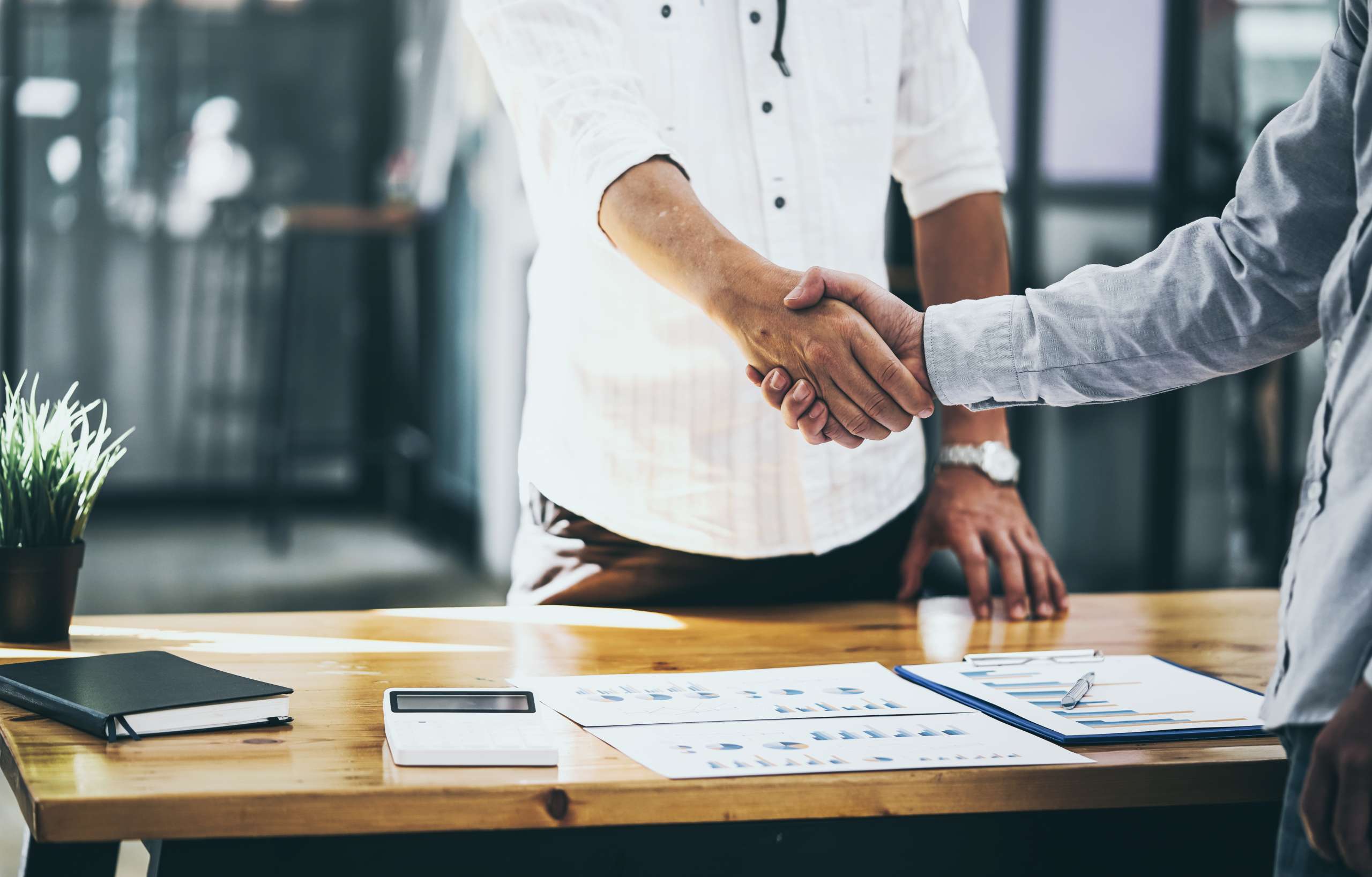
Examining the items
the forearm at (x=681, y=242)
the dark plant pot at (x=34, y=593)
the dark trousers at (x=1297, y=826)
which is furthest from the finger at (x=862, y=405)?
the dark plant pot at (x=34, y=593)

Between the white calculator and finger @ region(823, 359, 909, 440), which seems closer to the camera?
the white calculator

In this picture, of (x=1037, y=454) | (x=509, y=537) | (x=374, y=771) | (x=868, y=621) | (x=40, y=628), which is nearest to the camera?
(x=374, y=771)

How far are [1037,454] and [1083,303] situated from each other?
3.14 meters

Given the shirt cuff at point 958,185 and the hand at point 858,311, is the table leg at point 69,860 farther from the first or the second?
the shirt cuff at point 958,185

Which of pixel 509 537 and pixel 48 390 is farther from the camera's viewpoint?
pixel 48 390

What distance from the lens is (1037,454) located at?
4168mm

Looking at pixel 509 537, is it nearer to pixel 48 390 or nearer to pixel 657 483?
pixel 48 390

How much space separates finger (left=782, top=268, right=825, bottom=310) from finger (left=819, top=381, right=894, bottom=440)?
0.08 meters

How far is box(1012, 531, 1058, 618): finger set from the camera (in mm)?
1556

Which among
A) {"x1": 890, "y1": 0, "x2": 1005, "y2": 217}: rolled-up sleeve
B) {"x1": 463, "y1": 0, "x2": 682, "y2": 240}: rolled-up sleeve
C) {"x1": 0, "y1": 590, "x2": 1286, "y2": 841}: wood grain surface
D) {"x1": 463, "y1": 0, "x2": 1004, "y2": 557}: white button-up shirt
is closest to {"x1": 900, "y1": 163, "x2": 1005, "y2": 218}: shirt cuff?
{"x1": 890, "y1": 0, "x2": 1005, "y2": 217}: rolled-up sleeve

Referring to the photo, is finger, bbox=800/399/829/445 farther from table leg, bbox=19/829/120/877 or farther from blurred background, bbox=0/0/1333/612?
blurred background, bbox=0/0/1333/612

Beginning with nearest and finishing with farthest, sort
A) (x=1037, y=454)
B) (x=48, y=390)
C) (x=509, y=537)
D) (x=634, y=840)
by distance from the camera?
(x=634, y=840) → (x=1037, y=454) → (x=509, y=537) → (x=48, y=390)

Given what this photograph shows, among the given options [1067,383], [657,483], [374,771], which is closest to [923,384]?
[1067,383]

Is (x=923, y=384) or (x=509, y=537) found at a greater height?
(x=923, y=384)
